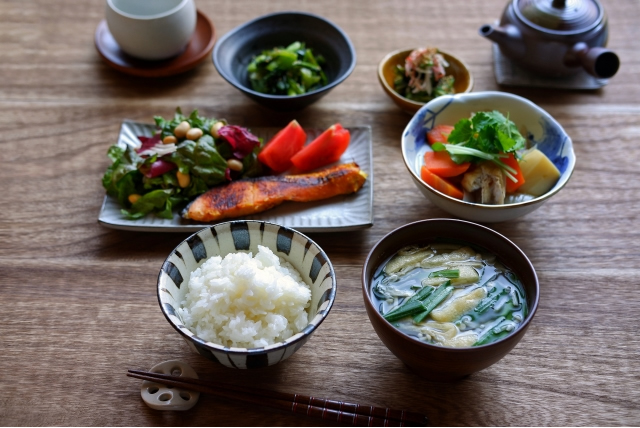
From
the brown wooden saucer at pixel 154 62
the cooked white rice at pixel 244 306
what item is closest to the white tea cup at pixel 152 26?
the brown wooden saucer at pixel 154 62

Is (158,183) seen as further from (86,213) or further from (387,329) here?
(387,329)

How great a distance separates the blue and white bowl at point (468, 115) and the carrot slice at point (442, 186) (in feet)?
0.13

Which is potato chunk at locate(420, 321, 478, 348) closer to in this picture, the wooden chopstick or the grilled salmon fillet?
the wooden chopstick

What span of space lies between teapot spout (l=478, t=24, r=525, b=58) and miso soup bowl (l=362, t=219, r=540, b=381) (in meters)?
1.21

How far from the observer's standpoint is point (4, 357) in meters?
1.59

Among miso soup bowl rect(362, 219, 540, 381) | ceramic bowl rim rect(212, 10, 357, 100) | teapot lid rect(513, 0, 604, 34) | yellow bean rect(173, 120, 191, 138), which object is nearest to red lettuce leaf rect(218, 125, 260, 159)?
yellow bean rect(173, 120, 191, 138)

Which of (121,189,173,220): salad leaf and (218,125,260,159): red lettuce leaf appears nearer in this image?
(121,189,173,220): salad leaf

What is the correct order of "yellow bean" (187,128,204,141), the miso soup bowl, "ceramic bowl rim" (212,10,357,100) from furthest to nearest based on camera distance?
"ceramic bowl rim" (212,10,357,100)
"yellow bean" (187,128,204,141)
the miso soup bowl

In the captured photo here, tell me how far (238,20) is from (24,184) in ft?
4.43

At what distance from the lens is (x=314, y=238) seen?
6.32 feet

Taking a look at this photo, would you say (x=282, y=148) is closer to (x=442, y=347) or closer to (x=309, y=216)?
(x=309, y=216)

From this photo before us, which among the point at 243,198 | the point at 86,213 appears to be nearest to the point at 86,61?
the point at 86,213

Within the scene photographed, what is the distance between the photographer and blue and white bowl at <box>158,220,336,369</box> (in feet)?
4.37

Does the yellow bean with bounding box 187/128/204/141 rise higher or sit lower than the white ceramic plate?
higher
